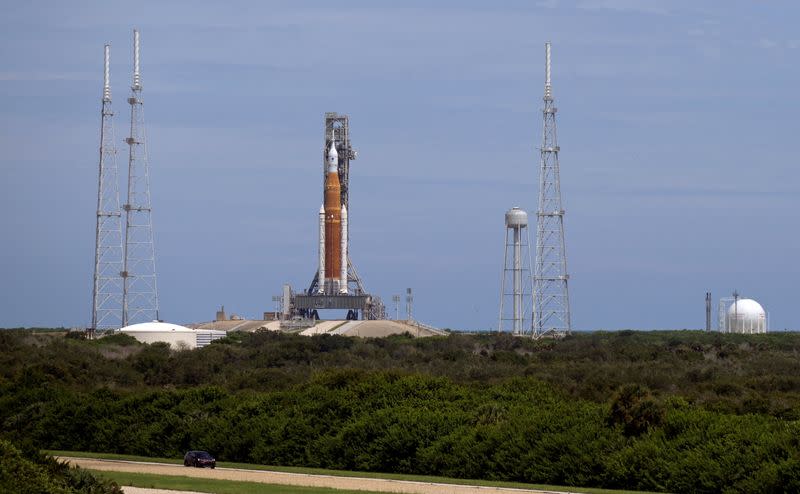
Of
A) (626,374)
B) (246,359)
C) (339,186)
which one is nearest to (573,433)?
(626,374)

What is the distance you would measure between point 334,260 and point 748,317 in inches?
1118

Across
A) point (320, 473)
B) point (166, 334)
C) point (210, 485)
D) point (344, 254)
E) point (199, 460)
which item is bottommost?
point (320, 473)

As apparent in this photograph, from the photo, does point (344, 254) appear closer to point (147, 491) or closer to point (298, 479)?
point (298, 479)

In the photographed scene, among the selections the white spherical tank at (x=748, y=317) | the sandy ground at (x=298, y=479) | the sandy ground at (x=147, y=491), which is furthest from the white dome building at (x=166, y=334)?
the sandy ground at (x=147, y=491)

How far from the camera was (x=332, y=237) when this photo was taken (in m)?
90.6

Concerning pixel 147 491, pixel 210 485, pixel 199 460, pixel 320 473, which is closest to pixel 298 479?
pixel 320 473

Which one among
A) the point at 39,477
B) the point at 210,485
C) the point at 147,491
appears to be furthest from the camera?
the point at 210,485

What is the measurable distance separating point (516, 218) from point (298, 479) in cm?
5353

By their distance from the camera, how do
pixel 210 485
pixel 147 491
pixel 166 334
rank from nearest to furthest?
1. pixel 147 491
2. pixel 210 485
3. pixel 166 334

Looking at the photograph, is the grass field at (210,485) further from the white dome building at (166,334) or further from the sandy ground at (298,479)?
the white dome building at (166,334)

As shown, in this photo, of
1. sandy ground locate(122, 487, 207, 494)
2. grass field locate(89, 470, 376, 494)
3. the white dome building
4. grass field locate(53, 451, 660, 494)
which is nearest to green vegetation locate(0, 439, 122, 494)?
sandy ground locate(122, 487, 207, 494)

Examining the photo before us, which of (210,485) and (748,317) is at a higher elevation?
(748,317)

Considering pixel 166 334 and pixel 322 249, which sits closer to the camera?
pixel 166 334

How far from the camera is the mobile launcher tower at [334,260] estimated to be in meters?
90.4
